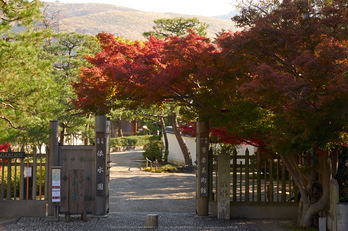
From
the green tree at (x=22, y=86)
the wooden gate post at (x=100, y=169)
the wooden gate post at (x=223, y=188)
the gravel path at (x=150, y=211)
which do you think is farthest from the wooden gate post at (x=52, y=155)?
the wooden gate post at (x=223, y=188)

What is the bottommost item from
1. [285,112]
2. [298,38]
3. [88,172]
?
[88,172]

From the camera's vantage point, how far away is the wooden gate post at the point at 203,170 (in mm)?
9039

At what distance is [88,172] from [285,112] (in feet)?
16.8

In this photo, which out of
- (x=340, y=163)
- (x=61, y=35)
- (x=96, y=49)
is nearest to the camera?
(x=340, y=163)

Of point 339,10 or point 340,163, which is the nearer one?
point 339,10

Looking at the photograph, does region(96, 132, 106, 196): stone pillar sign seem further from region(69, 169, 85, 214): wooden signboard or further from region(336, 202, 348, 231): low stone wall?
region(336, 202, 348, 231): low stone wall

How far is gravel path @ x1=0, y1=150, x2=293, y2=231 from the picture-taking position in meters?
8.09

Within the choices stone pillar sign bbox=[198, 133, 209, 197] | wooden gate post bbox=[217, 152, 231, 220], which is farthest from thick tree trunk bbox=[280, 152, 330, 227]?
stone pillar sign bbox=[198, 133, 209, 197]

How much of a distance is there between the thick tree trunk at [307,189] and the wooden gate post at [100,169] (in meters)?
4.21

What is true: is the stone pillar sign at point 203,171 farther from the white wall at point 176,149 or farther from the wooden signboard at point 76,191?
the white wall at point 176,149

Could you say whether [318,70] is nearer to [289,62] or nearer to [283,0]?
[289,62]

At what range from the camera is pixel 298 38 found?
21.9 feet

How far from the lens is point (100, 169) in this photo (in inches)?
351

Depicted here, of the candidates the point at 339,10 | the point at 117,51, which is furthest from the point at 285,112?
the point at 117,51
